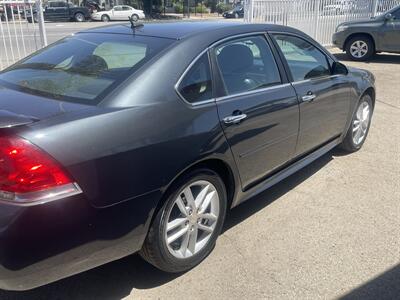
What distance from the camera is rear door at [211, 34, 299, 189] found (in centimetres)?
315

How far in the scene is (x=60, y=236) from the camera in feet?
7.30

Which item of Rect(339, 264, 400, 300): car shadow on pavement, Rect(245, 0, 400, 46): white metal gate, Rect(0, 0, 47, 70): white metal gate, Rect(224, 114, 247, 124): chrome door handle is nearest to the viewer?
Rect(339, 264, 400, 300): car shadow on pavement

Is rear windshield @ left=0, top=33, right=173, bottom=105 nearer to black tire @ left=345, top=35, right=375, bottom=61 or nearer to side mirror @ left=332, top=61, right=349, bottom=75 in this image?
side mirror @ left=332, top=61, right=349, bottom=75

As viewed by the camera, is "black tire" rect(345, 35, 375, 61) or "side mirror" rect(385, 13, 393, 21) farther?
"black tire" rect(345, 35, 375, 61)

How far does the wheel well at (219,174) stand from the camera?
2.69m

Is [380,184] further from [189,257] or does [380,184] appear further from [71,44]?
[71,44]

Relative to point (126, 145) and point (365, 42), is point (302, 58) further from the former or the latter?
point (365, 42)

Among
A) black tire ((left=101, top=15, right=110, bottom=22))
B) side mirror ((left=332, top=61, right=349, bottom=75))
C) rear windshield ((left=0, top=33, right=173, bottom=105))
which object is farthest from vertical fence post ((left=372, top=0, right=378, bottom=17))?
black tire ((left=101, top=15, right=110, bottom=22))

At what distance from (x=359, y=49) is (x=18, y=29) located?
919 centimetres

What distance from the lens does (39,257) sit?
2.20 meters

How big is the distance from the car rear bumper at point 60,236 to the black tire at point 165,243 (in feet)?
0.62

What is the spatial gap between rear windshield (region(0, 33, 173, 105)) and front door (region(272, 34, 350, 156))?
1341 millimetres

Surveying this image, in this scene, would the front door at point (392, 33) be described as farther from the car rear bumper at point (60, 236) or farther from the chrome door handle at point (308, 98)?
the car rear bumper at point (60, 236)

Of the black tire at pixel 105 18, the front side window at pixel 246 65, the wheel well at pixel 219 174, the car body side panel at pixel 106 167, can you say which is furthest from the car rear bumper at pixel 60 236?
the black tire at pixel 105 18
